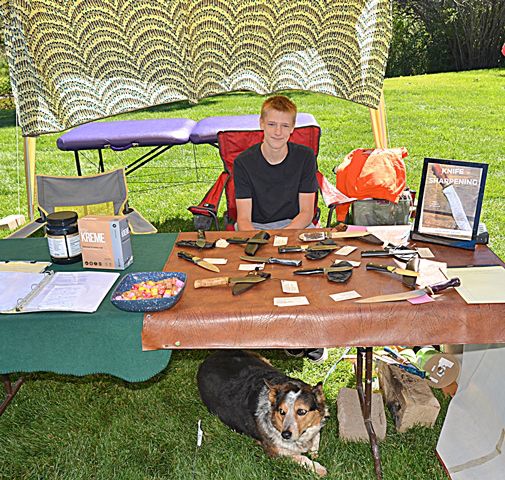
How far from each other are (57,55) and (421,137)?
5.32 meters

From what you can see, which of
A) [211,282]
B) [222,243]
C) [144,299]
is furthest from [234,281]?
[222,243]

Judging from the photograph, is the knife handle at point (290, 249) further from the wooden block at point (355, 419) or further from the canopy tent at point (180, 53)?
the canopy tent at point (180, 53)

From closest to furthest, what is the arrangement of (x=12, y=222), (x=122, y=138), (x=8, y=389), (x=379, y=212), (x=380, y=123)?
(x=8, y=389), (x=379, y=212), (x=380, y=123), (x=122, y=138), (x=12, y=222)

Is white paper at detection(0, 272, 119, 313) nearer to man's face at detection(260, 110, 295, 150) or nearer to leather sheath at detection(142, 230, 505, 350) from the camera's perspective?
leather sheath at detection(142, 230, 505, 350)

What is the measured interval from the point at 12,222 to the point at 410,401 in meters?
3.93

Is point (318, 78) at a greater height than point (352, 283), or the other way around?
point (318, 78)

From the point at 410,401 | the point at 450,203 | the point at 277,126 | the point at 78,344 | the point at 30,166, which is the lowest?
the point at 410,401

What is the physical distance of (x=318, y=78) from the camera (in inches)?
155

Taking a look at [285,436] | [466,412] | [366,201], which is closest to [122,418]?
[285,436]

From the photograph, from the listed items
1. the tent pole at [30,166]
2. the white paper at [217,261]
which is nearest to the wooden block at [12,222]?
the tent pole at [30,166]

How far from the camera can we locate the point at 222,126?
15.6 ft

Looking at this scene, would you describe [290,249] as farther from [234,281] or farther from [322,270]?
[234,281]

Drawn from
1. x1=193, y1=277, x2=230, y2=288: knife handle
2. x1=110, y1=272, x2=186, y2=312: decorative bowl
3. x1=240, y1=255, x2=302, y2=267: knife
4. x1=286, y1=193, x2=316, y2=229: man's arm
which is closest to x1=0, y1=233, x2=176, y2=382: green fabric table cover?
x1=110, y1=272, x2=186, y2=312: decorative bowl

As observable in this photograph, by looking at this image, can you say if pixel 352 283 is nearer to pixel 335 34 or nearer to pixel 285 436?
pixel 285 436
